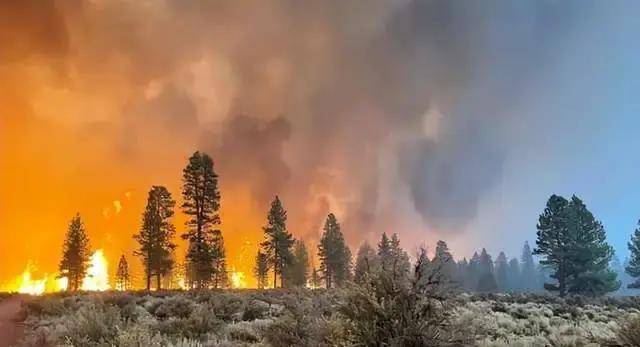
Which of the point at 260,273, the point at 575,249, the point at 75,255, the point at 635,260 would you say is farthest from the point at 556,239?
the point at 75,255

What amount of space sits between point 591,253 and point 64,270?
6968 centimetres

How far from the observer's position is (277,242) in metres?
64.9

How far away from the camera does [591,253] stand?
52.5m

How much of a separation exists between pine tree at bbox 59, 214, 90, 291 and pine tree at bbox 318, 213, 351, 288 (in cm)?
3572

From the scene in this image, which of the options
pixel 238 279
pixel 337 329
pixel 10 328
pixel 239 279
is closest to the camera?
pixel 337 329

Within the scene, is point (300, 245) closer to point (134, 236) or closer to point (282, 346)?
point (134, 236)

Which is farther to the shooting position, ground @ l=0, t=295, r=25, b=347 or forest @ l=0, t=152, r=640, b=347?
ground @ l=0, t=295, r=25, b=347

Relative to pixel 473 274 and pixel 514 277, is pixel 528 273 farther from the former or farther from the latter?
pixel 473 274

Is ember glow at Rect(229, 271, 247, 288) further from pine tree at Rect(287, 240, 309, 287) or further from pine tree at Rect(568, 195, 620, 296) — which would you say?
pine tree at Rect(568, 195, 620, 296)

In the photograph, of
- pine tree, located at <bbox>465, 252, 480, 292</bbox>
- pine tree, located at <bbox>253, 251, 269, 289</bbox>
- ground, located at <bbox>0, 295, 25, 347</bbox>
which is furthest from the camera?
pine tree, located at <bbox>465, 252, 480, 292</bbox>

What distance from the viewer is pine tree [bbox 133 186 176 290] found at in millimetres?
57438

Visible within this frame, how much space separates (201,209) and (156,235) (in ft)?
35.9

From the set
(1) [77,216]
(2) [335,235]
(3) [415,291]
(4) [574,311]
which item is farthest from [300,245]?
(3) [415,291]

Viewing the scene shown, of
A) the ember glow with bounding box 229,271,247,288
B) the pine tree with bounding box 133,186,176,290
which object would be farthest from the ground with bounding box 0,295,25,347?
the ember glow with bounding box 229,271,247,288
